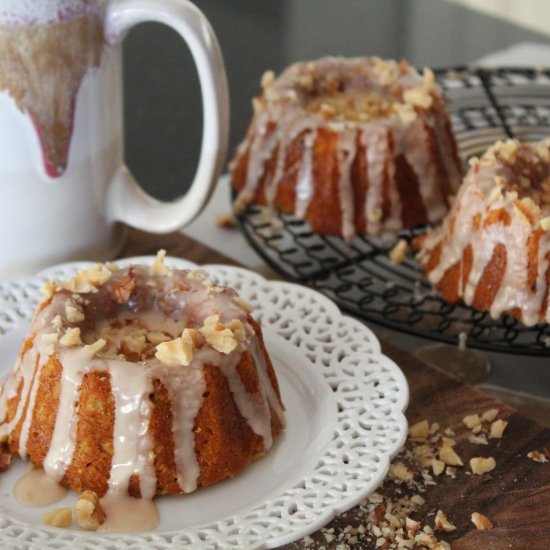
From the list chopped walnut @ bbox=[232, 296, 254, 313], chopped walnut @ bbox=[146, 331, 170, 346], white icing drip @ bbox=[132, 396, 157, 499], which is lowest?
white icing drip @ bbox=[132, 396, 157, 499]

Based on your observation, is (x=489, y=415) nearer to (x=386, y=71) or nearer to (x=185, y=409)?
(x=185, y=409)

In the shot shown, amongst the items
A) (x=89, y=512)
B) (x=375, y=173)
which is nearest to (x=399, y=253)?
(x=375, y=173)

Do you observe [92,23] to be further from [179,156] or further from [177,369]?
[179,156]

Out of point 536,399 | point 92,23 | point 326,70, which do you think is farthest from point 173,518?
point 326,70

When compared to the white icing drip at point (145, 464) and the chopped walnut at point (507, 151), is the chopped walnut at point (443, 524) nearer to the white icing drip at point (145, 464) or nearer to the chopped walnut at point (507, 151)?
the white icing drip at point (145, 464)

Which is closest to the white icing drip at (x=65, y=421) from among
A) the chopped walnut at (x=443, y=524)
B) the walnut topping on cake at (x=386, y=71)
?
the chopped walnut at (x=443, y=524)

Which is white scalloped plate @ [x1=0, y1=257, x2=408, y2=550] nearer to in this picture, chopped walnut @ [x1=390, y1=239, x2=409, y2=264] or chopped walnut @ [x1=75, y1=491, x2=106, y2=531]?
chopped walnut @ [x1=75, y1=491, x2=106, y2=531]

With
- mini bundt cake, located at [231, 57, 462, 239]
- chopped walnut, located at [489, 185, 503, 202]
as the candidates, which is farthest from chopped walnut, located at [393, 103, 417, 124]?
chopped walnut, located at [489, 185, 503, 202]
